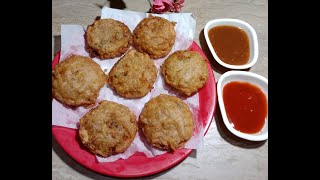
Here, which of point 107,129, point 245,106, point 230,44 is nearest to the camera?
point 107,129

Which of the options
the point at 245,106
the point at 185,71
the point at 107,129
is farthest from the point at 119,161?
the point at 245,106

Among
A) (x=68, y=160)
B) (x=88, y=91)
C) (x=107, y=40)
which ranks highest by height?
(x=107, y=40)

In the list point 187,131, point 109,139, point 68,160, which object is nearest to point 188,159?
point 187,131

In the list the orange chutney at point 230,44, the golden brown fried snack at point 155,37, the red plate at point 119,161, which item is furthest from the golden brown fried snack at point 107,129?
the orange chutney at point 230,44

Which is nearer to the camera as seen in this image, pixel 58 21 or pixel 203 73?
pixel 203 73

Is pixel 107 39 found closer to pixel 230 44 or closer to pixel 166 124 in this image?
pixel 166 124

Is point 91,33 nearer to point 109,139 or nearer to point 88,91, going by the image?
point 88,91

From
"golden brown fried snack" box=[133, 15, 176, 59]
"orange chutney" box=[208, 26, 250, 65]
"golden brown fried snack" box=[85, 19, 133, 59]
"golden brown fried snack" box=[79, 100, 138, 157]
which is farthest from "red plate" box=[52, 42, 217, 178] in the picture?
"orange chutney" box=[208, 26, 250, 65]

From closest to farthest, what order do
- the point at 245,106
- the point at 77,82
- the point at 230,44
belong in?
the point at 77,82
the point at 245,106
the point at 230,44
